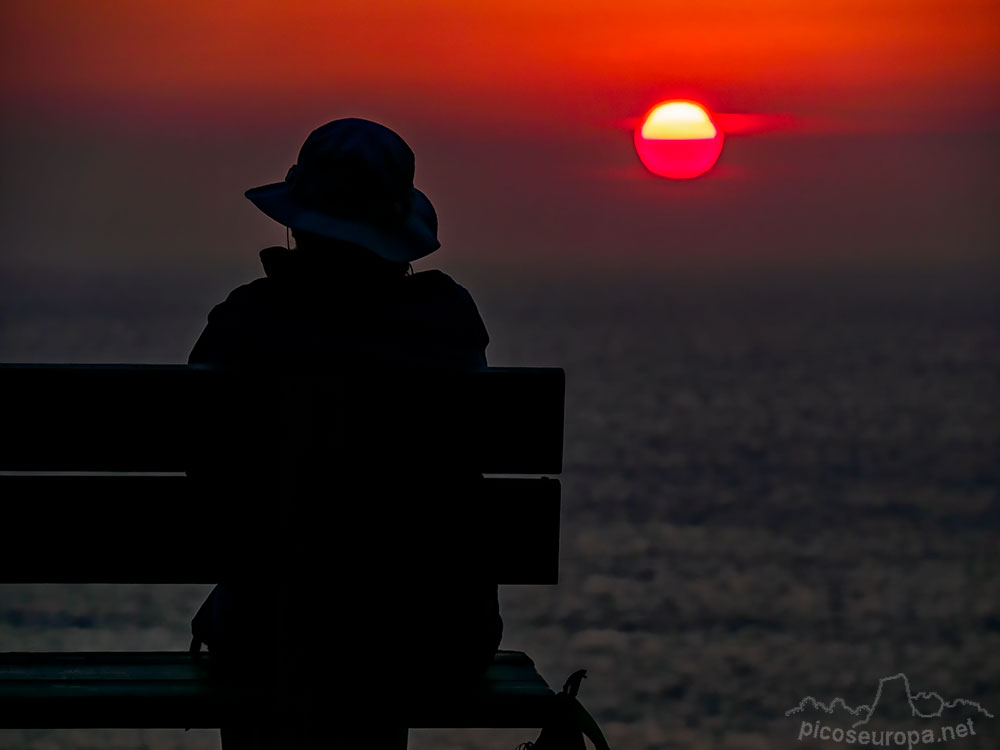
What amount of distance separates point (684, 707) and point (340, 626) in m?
2.44

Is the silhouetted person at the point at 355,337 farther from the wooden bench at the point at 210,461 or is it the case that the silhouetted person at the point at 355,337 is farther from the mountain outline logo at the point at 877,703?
the mountain outline logo at the point at 877,703

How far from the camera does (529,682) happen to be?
2.78 meters

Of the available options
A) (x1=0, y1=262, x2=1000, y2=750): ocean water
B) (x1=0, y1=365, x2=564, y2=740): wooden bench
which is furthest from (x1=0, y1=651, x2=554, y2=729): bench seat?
(x1=0, y1=262, x2=1000, y2=750): ocean water

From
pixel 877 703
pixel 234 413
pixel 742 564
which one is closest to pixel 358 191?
pixel 234 413

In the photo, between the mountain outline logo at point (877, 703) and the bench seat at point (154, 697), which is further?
the mountain outline logo at point (877, 703)

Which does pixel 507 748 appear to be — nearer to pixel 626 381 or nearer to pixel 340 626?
pixel 340 626

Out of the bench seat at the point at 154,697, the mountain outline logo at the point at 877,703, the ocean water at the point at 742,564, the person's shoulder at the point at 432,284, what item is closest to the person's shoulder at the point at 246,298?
the person's shoulder at the point at 432,284

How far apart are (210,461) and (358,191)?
23.1 inches

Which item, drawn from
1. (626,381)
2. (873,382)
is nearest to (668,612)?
(626,381)

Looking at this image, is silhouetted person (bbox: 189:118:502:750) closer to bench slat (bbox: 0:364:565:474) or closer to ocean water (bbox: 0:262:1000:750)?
bench slat (bbox: 0:364:565:474)

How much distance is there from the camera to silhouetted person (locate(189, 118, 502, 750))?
8.54ft

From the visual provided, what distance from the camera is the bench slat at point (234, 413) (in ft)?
8.26

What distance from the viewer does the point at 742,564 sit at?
6871 mm

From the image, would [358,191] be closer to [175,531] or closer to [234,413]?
[234,413]
